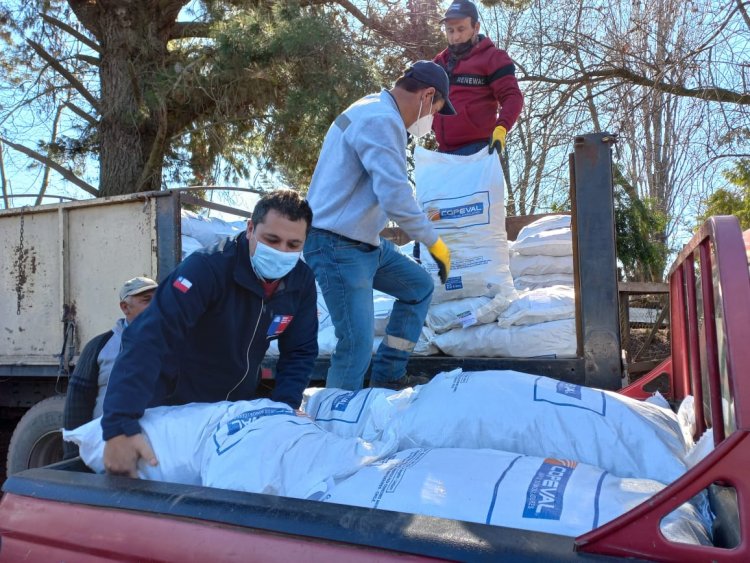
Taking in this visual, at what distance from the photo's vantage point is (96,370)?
326 centimetres

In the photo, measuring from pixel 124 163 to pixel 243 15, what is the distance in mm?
2829

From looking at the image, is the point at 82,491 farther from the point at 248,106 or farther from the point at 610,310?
the point at 248,106

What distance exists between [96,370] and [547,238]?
2.38 meters

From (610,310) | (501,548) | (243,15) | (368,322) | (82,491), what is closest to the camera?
(501,548)

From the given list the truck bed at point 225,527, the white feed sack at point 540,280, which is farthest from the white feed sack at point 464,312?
the truck bed at point 225,527

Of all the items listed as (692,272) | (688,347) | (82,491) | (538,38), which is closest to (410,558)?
(82,491)

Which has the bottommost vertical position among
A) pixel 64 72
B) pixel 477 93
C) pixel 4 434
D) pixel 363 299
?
pixel 4 434

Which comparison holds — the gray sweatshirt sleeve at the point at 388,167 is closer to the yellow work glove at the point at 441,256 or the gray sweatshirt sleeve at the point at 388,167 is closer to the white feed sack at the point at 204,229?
the yellow work glove at the point at 441,256

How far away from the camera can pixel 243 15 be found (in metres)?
9.12

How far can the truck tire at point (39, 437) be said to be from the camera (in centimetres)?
398

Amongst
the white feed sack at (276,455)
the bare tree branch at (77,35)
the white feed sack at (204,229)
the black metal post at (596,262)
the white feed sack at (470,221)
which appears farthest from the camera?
the bare tree branch at (77,35)

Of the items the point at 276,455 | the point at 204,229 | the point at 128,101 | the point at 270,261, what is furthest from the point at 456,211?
the point at 128,101

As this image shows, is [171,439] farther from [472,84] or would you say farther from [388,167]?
[472,84]

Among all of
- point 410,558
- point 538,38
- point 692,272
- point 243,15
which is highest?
point 243,15
